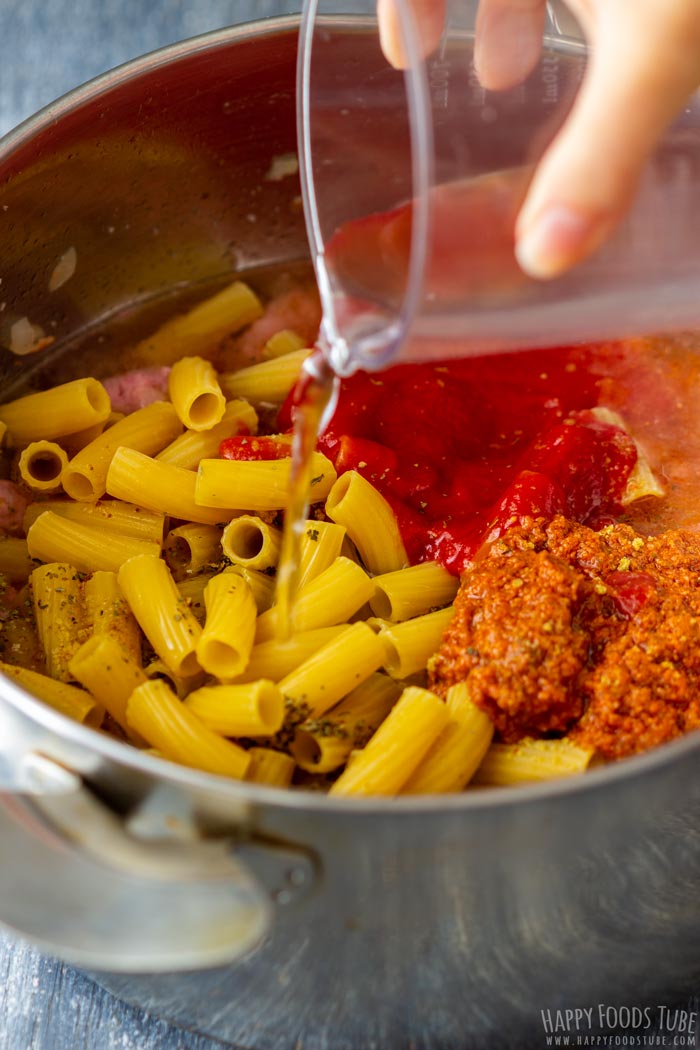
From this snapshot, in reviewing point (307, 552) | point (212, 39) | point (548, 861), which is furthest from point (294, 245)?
point (548, 861)

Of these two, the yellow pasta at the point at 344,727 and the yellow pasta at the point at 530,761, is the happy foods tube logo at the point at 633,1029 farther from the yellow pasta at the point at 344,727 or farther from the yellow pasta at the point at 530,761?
the yellow pasta at the point at 344,727

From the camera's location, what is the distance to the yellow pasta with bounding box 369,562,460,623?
7.29 ft

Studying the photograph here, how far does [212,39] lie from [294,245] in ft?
1.91

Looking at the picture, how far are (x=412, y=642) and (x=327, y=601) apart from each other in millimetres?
177

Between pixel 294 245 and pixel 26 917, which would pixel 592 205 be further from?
pixel 294 245

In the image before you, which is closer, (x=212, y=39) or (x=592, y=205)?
(x=592, y=205)

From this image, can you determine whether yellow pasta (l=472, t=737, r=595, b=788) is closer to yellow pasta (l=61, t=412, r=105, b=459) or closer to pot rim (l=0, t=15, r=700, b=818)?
pot rim (l=0, t=15, r=700, b=818)

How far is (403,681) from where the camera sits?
2.17 meters

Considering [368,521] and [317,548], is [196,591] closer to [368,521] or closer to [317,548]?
[317,548]

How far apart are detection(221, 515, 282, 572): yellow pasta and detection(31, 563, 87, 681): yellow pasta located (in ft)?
1.01

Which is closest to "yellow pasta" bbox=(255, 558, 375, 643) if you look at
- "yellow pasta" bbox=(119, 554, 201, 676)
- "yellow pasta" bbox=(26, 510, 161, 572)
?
"yellow pasta" bbox=(119, 554, 201, 676)

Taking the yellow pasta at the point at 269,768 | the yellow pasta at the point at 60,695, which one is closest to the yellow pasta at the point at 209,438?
the yellow pasta at the point at 60,695

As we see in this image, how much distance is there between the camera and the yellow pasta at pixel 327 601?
215 centimetres

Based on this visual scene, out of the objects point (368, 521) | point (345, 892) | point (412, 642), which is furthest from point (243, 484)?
point (345, 892)
